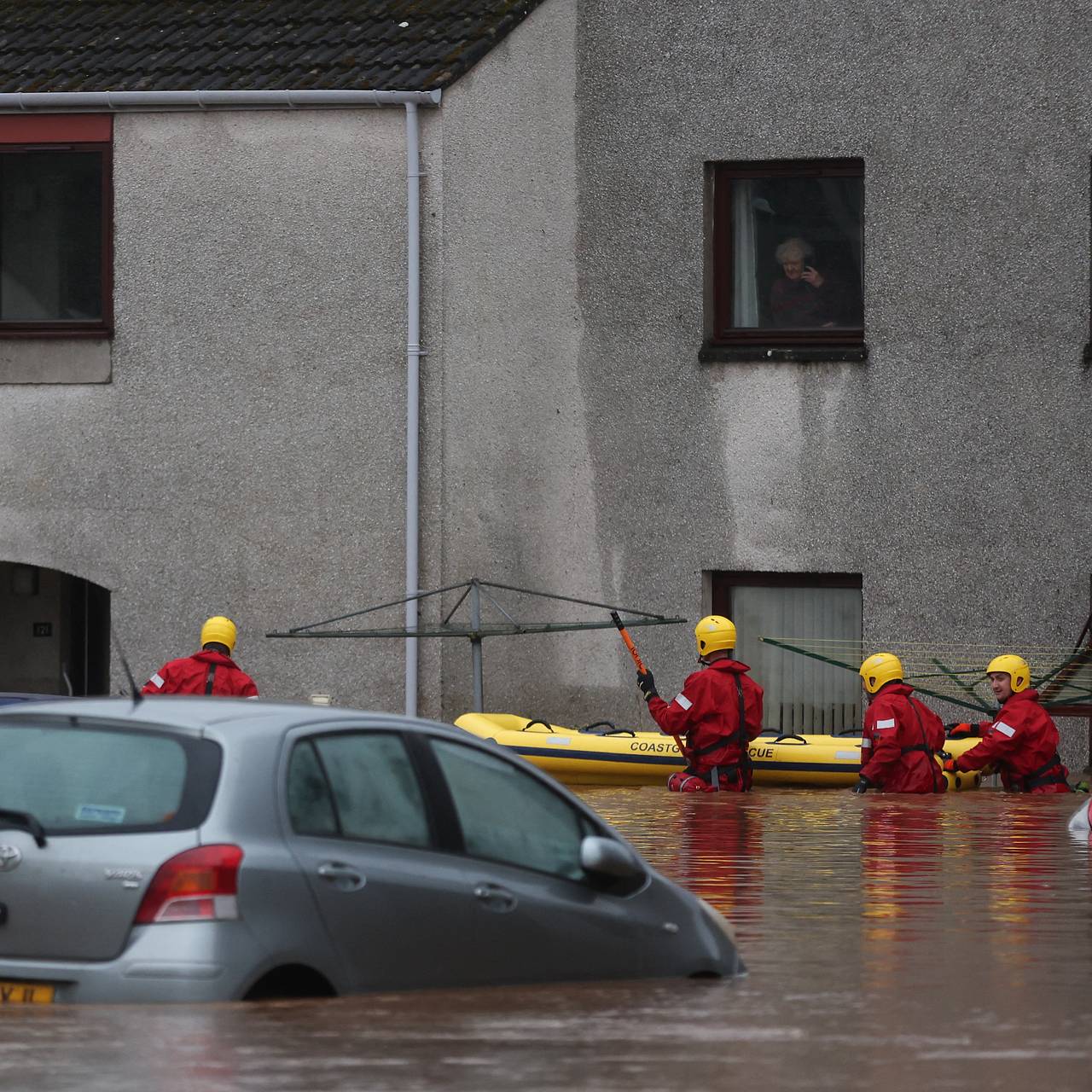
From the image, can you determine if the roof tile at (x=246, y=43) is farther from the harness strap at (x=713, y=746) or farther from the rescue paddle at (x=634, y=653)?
the harness strap at (x=713, y=746)

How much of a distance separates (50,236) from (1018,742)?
873cm

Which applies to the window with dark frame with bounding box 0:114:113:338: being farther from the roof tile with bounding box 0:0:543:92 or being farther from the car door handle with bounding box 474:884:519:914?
the car door handle with bounding box 474:884:519:914

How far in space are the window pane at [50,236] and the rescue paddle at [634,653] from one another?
16.1 feet

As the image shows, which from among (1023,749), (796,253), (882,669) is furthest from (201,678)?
(796,253)

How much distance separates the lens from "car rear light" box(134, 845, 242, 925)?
23.2 feet

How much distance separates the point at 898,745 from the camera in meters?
16.6

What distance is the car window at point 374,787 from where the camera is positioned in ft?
24.8

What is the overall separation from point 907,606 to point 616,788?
2786mm

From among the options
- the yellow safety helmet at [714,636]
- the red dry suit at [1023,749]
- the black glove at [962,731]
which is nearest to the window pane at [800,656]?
the black glove at [962,731]

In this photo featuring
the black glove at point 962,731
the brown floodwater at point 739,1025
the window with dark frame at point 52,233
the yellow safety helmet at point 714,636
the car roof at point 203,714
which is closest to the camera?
the brown floodwater at point 739,1025

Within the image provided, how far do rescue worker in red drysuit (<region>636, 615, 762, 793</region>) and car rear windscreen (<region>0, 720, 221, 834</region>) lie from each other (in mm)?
9793

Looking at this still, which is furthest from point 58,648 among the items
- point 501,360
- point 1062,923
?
point 1062,923

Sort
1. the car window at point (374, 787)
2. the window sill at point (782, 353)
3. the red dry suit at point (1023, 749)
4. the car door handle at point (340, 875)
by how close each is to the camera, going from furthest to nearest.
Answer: the window sill at point (782, 353) → the red dry suit at point (1023, 749) → the car window at point (374, 787) → the car door handle at point (340, 875)

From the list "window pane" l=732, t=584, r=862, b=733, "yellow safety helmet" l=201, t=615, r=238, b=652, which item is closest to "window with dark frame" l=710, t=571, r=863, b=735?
"window pane" l=732, t=584, r=862, b=733
